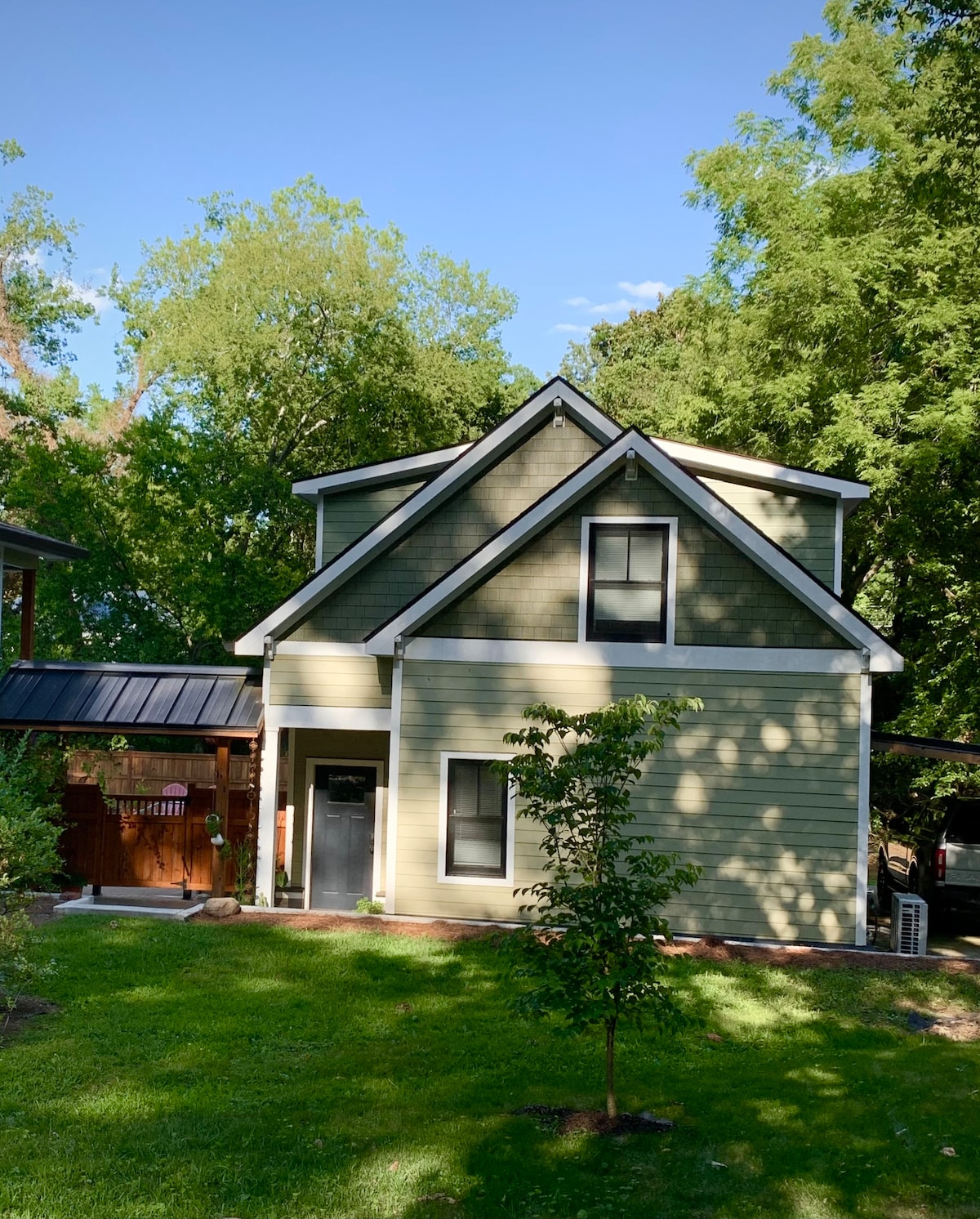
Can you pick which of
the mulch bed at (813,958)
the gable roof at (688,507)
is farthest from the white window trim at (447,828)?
the mulch bed at (813,958)

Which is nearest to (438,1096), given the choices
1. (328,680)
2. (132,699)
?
(328,680)

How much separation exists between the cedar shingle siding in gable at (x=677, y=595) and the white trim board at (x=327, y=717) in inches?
57.2

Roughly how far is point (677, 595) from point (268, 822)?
6.16 m

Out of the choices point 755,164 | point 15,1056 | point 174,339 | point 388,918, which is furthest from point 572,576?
point 174,339

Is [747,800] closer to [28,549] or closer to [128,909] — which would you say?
[128,909]

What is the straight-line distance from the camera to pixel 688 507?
13312mm

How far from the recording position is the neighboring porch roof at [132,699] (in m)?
14.6

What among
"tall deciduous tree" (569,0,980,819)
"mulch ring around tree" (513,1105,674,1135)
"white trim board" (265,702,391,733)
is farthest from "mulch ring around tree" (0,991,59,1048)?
"tall deciduous tree" (569,0,980,819)

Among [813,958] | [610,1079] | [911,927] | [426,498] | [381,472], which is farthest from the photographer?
[381,472]

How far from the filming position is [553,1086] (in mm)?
7688

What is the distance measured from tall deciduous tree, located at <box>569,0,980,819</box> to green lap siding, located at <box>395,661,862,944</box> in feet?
20.2

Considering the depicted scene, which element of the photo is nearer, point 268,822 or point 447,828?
point 447,828

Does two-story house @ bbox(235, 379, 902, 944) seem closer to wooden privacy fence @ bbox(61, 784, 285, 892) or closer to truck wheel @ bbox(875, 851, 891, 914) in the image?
wooden privacy fence @ bbox(61, 784, 285, 892)

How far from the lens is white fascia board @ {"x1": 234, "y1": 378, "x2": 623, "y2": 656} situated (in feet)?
47.4
